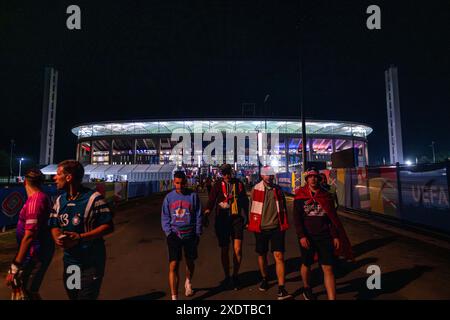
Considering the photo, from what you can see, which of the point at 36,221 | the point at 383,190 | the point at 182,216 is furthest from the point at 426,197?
the point at 36,221

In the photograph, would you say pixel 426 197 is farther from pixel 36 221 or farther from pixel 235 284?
pixel 36 221

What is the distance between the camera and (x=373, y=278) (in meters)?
4.38

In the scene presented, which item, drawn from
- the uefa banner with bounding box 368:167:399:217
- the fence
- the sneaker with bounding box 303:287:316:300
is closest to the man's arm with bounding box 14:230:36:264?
the sneaker with bounding box 303:287:316:300

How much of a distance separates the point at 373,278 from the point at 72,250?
4.34 meters

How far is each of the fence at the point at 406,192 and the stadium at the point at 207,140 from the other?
Answer: 4849 centimetres

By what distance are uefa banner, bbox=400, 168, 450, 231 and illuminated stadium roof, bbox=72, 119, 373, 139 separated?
56.6m

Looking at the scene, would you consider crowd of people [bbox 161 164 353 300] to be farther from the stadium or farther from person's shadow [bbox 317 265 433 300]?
the stadium

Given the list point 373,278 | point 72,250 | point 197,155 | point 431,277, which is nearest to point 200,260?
point 373,278

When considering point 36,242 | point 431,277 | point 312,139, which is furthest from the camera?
point 312,139

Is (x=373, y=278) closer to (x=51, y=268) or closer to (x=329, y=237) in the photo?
(x=329, y=237)

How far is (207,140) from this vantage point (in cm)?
6488

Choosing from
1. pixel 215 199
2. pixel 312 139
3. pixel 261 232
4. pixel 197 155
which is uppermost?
pixel 312 139

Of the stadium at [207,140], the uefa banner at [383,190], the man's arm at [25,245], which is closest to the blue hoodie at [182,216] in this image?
the man's arm at [25,245]

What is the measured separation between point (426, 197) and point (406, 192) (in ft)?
2.95
